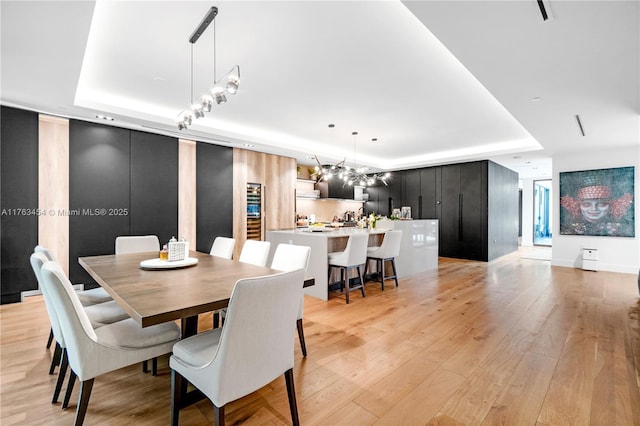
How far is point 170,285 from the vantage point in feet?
5.98

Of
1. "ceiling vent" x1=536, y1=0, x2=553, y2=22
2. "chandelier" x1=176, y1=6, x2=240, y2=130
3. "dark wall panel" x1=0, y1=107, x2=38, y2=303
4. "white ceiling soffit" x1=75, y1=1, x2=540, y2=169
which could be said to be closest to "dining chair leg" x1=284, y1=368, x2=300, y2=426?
"chandelier" x1=176, y1=6, x2=240, y2=130

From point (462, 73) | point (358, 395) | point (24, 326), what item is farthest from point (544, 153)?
point (24, 326)

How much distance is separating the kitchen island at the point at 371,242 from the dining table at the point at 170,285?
1.72 metres

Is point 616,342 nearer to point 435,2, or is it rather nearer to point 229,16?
point 435,2

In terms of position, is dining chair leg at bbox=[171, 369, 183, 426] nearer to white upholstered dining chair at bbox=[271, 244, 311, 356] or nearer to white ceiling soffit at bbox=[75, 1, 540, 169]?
white upholstered dining chair at bbox=[271, 244, 311, 356]

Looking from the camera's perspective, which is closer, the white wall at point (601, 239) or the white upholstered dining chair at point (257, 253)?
the white upholstered dining chair at point (257, 253)

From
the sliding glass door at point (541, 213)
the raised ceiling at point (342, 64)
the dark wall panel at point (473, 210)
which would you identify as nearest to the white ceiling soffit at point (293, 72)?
the raised ceiling at point (342, 64)

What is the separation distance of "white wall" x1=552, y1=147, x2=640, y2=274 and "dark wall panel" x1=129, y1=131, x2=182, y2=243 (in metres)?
8.38

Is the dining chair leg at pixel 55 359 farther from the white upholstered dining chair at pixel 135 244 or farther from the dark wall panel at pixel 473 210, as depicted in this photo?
the dark wall panel at pixel 473 210

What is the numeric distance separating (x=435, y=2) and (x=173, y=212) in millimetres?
5008

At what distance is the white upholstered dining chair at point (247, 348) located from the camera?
130cm

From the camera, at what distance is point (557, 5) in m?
1.96

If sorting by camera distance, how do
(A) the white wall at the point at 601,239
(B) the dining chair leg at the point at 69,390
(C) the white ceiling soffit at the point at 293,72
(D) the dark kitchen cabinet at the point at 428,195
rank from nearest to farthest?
(B) the dining chair leg at the point at 69,390
(C) the white ceiling soffit at the point at 293,72
(A) the white wall at the point at 601,239
(D) the dark kitchen cabinet at the point at 428,195

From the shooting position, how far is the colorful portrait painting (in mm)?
6078
